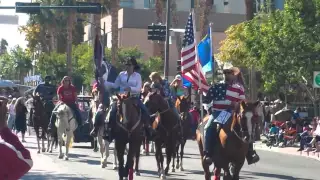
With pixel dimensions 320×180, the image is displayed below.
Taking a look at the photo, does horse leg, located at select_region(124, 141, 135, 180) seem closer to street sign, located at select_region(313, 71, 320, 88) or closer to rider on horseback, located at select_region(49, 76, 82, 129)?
rider on horseback, located at select_region(49, 76, 82, 129)

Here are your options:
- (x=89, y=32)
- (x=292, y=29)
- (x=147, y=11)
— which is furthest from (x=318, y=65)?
(x=89, y=32)

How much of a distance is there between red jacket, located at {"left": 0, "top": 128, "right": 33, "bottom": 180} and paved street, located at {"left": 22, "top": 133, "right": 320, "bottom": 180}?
465 inches

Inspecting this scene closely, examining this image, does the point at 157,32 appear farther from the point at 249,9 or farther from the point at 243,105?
the point at 243,105

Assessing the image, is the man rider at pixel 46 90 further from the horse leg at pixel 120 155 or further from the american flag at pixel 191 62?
the horse leg at pixel 120 155

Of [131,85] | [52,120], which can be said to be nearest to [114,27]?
[52,120]

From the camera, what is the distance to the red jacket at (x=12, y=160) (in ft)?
15.5

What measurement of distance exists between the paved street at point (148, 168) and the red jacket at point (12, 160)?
11.8 metres

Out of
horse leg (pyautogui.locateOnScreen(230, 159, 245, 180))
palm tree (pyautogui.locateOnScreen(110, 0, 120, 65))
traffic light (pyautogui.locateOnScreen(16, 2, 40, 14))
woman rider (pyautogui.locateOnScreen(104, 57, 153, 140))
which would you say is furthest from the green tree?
palm tree (pyautogui.locateOnScreen(110, 0, 120, 65))

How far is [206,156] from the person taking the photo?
12.7 m

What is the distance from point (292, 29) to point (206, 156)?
2120 cm

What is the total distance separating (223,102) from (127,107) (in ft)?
9.42

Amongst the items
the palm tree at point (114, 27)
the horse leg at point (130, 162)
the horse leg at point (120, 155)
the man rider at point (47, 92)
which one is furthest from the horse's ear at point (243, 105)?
the palm tree at point (114, 27)

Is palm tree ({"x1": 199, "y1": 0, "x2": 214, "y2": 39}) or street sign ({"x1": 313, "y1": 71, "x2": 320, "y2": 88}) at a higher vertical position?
palm tree ({"x1": 199, "y1": 0, "x2": 214, "y2": 39})

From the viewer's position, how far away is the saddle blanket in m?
12.3
